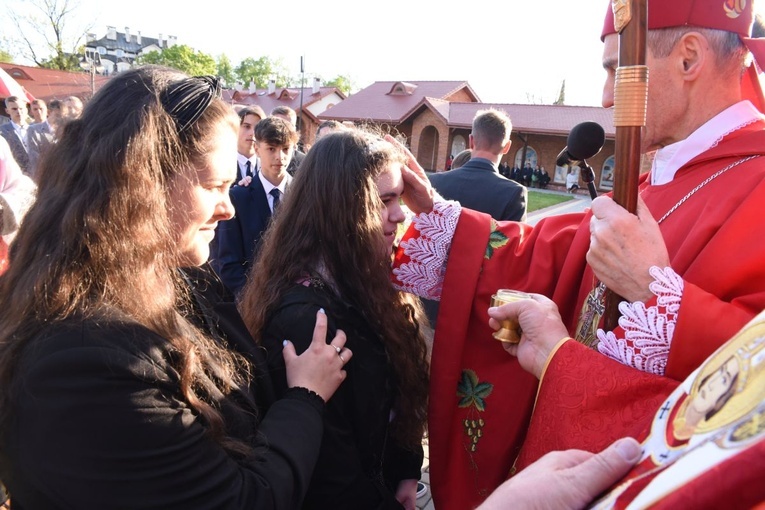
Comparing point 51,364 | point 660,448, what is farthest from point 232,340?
point 660,448

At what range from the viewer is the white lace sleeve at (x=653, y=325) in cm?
120

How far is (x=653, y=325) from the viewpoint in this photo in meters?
1.21

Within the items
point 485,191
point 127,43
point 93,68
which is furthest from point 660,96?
point 127,43

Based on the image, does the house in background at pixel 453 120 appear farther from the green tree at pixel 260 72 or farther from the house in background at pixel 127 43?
the house in background at pixel 127 43

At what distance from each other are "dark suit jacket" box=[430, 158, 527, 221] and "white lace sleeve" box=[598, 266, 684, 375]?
9.90 ft

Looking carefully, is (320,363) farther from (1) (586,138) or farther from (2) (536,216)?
(2) (536,216)

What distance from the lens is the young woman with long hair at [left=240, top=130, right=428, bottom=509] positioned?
5.24 feet

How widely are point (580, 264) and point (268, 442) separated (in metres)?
1.19

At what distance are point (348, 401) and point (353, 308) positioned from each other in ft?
0.99

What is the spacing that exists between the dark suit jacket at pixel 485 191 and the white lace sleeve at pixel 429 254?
7.43 feet

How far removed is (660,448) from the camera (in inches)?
28.0

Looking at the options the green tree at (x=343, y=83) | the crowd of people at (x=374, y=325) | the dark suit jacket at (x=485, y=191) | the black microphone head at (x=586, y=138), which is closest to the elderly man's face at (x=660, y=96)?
the crowd of people at (x=374, y=325)

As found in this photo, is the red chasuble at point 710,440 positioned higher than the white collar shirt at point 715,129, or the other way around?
the white collar shirt at point 715,129

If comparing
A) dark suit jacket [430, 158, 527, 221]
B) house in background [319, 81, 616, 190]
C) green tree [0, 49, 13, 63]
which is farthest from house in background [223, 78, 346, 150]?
dark suit jacket [430, 158, 527, 221]
